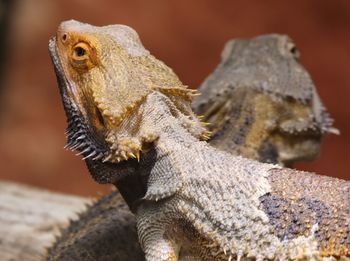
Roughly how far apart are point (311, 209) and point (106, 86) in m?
0.67

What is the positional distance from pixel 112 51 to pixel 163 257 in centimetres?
63

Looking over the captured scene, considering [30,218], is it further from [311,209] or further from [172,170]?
[311,209]

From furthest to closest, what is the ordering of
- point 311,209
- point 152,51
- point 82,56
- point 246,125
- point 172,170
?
point 152,51, point 246,125, point 82,56, point 172,170, point 311,209

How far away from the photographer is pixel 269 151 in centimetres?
280

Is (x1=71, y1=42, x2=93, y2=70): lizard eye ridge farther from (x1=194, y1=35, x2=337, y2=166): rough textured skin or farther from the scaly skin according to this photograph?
(x1=194, y1=35, x2=337, y2=166): rough textured skin

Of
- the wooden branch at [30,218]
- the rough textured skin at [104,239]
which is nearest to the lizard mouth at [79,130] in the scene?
the rough textured skin at [104,239]

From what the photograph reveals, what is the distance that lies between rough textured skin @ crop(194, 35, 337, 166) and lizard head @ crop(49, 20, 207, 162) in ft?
2.27

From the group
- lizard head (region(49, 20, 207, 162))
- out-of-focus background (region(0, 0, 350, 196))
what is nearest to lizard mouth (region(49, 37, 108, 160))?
lizard head (region(49, 20, 207, 162))

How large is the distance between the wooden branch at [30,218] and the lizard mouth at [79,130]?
1157mm

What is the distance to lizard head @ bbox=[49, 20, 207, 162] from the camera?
196 cm

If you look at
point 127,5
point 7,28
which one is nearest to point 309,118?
point 127,5

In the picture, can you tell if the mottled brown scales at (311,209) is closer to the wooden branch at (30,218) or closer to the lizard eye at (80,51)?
the lizard eye at (80,51)

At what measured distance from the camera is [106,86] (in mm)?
1998

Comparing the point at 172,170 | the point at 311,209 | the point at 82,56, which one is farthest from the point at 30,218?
the point at 311,209
